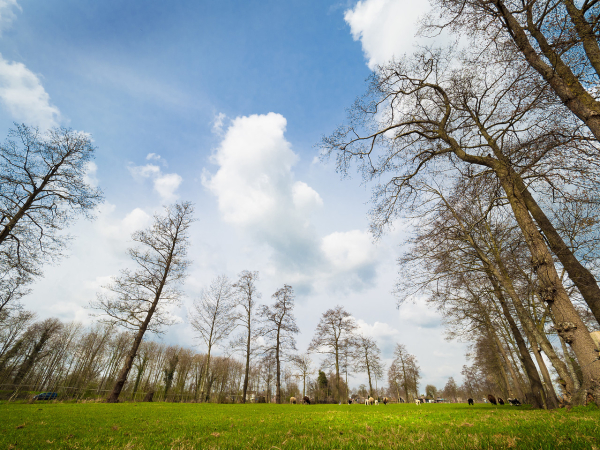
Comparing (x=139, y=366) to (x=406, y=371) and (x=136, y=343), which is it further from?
(x=406, y=371)

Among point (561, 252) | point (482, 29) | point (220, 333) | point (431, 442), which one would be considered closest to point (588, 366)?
point (561, 252)

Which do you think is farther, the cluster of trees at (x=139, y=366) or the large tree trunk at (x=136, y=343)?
the cluster of trees at (x=139, y=366)

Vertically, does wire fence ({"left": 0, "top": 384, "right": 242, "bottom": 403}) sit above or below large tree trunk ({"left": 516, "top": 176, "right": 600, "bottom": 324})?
below

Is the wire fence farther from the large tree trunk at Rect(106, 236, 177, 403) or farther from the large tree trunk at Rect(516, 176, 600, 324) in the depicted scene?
the large tree trunk at Rect(516, 176, 600, 324)

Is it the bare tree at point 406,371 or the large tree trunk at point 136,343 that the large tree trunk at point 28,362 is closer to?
the large tree trunk at point 136,343

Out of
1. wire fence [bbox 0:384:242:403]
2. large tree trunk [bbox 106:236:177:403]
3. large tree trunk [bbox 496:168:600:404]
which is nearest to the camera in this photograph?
large tree trunk [bbox 496:168:600:404]

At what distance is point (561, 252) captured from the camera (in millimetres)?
6516

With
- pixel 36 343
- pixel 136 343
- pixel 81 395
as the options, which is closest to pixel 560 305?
pixel 136 343

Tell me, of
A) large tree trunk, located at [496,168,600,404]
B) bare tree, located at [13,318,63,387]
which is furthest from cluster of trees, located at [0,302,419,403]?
large tree trunk, located at [496,168,600,404]

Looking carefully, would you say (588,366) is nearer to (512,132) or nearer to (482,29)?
(512,132)

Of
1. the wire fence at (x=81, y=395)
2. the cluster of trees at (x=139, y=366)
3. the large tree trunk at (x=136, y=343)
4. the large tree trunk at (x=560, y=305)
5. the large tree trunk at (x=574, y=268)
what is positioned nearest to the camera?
the large tree trunk at (x=560, y=305)

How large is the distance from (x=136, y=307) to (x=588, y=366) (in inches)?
927

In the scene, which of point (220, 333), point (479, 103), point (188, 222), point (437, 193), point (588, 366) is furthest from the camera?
point (220, 333)

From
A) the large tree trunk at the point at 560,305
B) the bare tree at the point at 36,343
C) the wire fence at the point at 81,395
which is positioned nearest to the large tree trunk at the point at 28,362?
the bare tree at the point at 36,343
